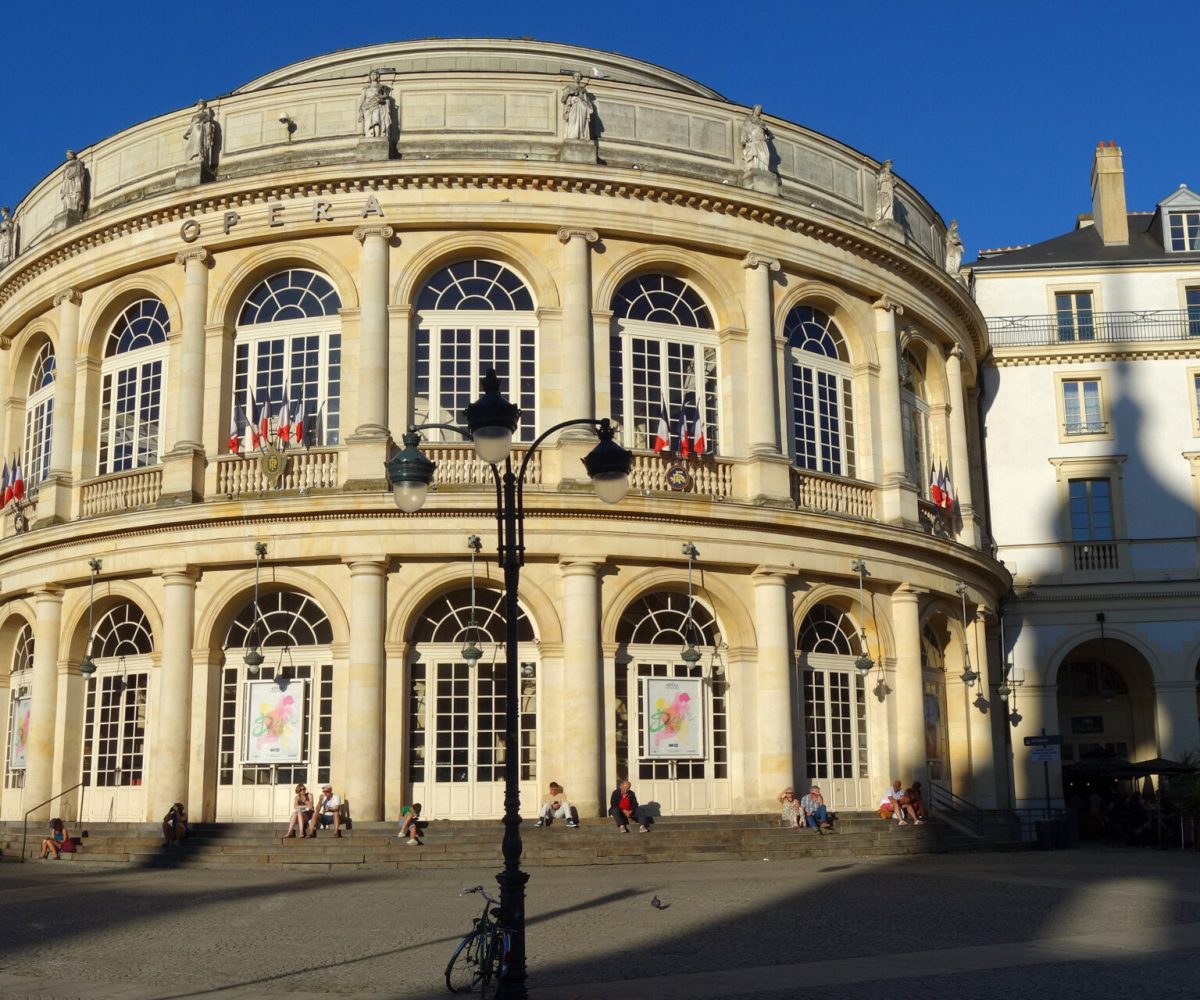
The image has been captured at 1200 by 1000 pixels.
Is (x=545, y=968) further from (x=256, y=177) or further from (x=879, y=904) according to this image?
(x=256, y=177)

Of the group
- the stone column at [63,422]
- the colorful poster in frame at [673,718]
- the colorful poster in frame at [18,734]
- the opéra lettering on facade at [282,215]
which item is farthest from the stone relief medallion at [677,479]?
the colorful poster in frame at [18,734]

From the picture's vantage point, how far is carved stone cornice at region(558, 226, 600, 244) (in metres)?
Result: 29.2

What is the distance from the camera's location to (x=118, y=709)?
2995 centimetres

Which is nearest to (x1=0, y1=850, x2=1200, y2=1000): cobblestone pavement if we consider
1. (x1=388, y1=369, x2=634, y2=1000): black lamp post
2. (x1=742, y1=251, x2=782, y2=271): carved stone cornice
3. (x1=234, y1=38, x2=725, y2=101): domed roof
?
(x1=388, y1=369, x2=634, y2=1000): black lamp post

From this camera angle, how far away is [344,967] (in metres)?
14.0

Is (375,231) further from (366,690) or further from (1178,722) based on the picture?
(1178,722)

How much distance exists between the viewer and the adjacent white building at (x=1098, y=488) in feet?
132

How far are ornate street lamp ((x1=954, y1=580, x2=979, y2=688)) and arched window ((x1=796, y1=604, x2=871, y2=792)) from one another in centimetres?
331

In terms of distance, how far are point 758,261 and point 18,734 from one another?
1879cm

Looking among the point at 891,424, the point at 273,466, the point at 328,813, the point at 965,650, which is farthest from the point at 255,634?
the point at 965,650

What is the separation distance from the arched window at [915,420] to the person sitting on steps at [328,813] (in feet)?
49.9

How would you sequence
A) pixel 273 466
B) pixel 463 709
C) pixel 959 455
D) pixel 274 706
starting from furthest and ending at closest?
pixel 959 455, pixel 273 466, pixel 274 706, pixel 463 709

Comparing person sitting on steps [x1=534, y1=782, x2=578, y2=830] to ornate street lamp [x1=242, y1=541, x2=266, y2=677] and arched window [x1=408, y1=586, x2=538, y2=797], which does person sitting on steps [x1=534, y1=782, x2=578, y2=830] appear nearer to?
arched window [x1=408, y1=586, x2=538, y2=797]

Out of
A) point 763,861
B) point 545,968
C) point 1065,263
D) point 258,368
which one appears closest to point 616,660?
point 763,861
